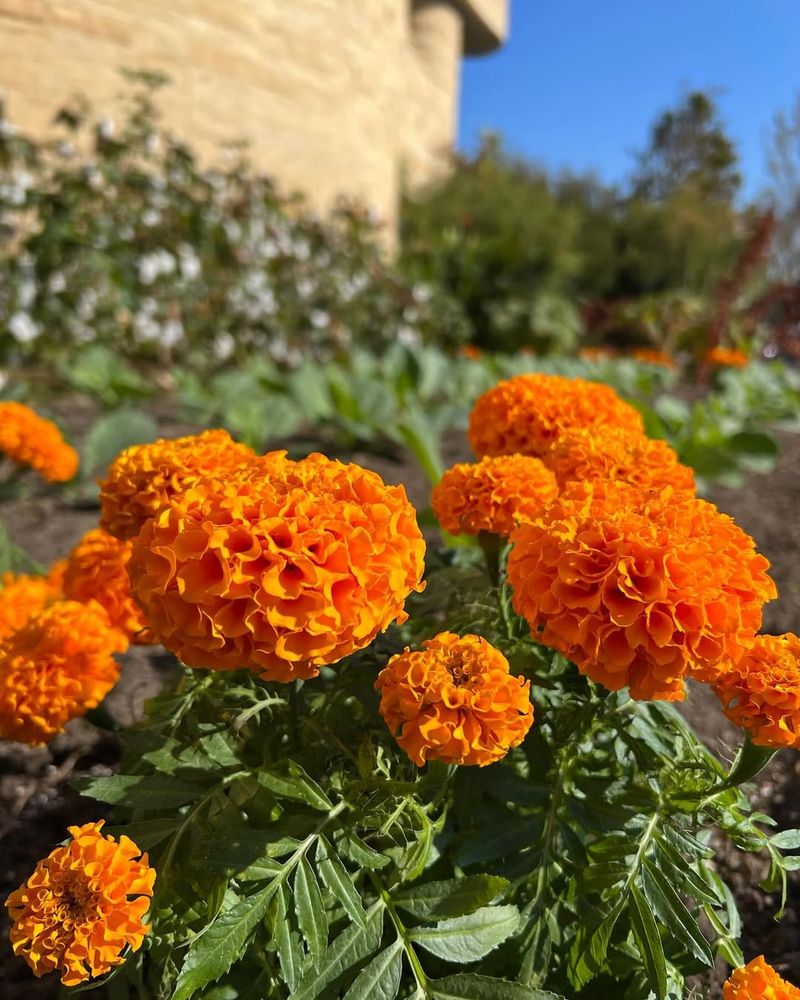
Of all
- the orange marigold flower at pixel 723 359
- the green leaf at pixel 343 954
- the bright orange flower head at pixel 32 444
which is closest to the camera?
the green leaf at pixel 343 954

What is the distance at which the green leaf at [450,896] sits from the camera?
1.03 meters

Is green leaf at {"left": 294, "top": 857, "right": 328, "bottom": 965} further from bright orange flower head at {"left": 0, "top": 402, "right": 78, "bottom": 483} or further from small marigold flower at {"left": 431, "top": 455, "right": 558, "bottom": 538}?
bright orange flower head at {"left": 0, "top": 402, "right": 78, "bottom": 483}

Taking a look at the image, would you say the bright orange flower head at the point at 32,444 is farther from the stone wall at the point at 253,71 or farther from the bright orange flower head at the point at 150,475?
the stone wall at the point at 253,71

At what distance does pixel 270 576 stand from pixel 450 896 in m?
0.52

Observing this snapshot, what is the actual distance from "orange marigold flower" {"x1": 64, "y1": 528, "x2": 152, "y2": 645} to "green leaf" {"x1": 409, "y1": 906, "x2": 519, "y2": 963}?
77 cm

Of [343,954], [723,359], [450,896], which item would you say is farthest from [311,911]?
[723,359]

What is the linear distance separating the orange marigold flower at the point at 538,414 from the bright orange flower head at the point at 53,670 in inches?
33.6

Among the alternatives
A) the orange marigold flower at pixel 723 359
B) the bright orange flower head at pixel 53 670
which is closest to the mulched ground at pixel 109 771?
the bright orange flower head at pixel 53 670

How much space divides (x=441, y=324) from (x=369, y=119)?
10.4ft

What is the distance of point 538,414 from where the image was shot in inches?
63.1

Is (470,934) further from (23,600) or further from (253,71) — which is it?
(253,71)

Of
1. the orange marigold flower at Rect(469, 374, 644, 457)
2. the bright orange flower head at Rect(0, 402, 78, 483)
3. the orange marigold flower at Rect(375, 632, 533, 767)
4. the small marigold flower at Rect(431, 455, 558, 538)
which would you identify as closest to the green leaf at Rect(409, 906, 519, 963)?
the orange marigold flower at Rect(375, 632, 533, 767)

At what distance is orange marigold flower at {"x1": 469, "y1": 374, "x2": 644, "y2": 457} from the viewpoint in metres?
1.60

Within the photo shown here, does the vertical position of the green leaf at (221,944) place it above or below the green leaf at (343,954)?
above
